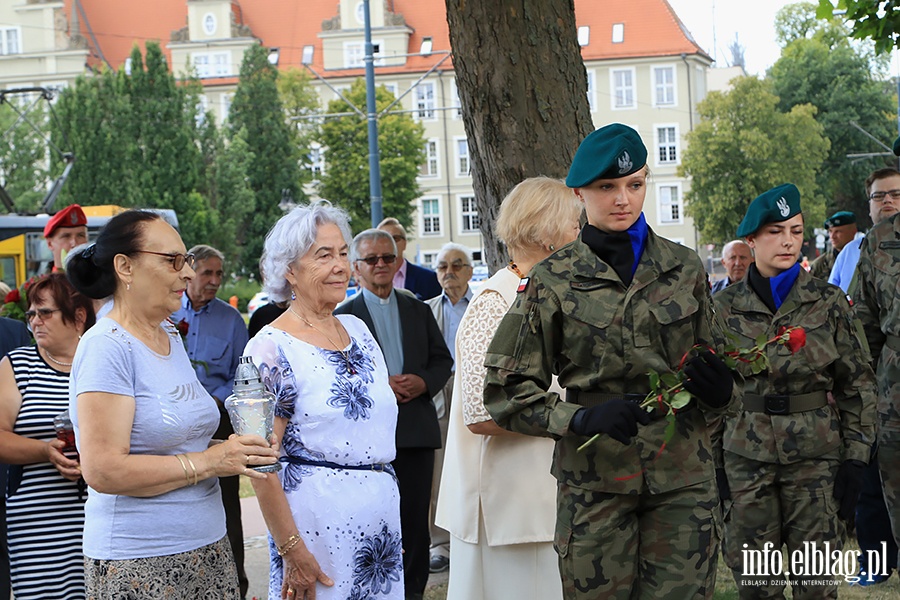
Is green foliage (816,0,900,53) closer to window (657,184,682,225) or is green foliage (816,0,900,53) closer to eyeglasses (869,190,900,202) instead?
eyeglasses (869,190,900,202)

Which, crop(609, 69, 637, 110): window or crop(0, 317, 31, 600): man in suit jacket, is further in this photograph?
crop(609, 69, 637, 110): window

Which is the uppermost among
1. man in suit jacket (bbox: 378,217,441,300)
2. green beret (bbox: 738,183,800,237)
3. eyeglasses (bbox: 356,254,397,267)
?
green beret (bbox: 738,183,800,237)

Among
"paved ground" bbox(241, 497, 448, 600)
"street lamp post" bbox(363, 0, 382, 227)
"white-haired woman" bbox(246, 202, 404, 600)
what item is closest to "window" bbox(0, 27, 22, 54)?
"street lamp post" bbox(363, 0, 382, 227)

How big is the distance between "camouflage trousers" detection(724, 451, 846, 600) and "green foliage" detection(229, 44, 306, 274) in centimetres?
6040

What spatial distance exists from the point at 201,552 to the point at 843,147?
221 ft

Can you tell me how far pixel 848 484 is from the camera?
5059mm

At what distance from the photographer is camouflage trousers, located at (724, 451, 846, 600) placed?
5.12 metres

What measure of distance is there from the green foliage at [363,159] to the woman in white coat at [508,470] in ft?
181

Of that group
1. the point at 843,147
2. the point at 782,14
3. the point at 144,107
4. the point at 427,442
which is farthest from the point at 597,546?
the point at 782,14

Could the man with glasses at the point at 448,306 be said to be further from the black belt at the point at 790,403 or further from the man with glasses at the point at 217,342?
the black belt at the point at 790,403

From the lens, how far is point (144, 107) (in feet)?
175

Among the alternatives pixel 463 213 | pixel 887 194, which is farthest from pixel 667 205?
pixel 887 194

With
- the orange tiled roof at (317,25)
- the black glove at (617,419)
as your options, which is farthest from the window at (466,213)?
the black glove at (617,419)

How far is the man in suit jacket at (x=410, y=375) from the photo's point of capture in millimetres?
6590
